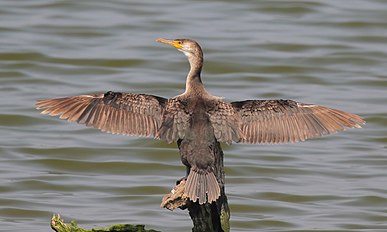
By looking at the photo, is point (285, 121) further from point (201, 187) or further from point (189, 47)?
point (201, 187)

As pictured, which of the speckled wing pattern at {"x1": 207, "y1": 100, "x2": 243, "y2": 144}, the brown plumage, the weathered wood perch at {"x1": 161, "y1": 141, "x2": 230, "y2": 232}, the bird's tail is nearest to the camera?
the bird's tail

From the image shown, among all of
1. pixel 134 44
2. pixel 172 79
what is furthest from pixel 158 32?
pixel 172 79

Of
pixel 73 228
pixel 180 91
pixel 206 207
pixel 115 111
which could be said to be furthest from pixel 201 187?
pixel 180 91

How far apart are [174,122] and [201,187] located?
2.13 ft

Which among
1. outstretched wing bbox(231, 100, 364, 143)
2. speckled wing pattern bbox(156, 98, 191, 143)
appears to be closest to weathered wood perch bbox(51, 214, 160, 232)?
speckled wing pattern bbox(156, 98, 191, 143)

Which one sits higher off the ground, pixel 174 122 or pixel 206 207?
pixel 174 122

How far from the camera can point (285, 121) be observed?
864 centimetres

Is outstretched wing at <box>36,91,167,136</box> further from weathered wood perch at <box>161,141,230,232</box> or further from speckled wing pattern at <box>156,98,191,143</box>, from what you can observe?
weathered wood perch at <box>161,141,230,232</box>

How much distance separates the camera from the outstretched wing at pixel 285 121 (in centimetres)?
841

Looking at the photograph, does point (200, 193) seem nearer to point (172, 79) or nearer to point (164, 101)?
point (164, 101)

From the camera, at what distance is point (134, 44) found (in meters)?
17.9

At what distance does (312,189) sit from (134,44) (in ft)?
20.6

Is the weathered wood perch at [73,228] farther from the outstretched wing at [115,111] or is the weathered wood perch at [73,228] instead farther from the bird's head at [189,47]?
the bird's head at [189,47]

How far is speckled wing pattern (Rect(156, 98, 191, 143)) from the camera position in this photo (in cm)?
805
